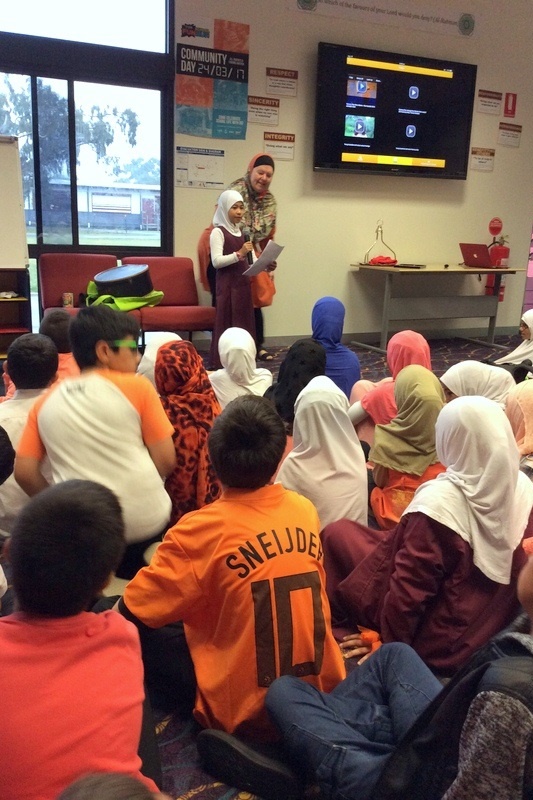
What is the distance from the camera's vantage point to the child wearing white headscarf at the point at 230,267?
200 inches

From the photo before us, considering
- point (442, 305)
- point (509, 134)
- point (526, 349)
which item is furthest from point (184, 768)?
point (509, 134)

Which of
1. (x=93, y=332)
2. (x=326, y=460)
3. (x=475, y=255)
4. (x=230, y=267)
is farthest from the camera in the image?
(x=475, y=255)

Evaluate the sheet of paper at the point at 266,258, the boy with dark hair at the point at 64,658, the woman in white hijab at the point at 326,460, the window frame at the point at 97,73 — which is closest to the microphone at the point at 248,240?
the sheet of paper at the point at 266,258

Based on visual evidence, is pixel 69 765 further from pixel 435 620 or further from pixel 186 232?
pixel 186 232

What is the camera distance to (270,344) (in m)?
6.37

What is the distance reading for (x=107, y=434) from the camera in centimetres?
175

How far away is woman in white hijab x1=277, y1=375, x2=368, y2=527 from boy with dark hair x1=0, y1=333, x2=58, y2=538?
2.88ft

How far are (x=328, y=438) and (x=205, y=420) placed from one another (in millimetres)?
418

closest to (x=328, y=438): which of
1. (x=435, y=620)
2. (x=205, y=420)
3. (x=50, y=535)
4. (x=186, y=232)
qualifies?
(x=205, y=420)

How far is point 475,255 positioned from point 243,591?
5.92 metres

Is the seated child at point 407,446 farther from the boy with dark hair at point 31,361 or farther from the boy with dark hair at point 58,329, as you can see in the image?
the boy with dark hair at point 58,329

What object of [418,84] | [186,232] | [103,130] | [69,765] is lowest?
[69,765]

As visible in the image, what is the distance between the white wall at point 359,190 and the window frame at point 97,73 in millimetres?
170

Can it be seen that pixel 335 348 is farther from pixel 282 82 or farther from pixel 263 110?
pixel 282 82
